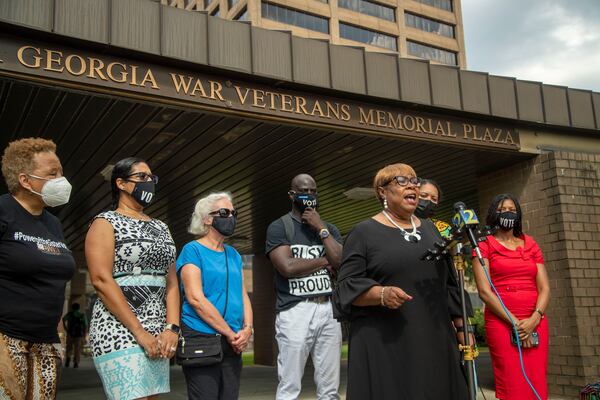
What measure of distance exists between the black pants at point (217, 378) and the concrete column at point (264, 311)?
11942mm

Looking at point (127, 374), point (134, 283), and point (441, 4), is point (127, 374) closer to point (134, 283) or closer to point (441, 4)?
point (134, 283)

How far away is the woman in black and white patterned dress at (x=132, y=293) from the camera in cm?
321

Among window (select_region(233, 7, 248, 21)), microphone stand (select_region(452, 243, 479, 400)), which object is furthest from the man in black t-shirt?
window (select_region(233, 7, 248, 21))

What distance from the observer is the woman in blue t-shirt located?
3660mm

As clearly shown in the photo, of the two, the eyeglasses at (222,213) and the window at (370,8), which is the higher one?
the window at (370,8)

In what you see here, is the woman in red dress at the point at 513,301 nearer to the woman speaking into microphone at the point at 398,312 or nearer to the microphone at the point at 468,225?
the woman speaking into microphone at the point at 398,312

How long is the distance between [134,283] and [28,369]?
722mm

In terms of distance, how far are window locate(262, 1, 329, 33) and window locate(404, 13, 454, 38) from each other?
386 inches

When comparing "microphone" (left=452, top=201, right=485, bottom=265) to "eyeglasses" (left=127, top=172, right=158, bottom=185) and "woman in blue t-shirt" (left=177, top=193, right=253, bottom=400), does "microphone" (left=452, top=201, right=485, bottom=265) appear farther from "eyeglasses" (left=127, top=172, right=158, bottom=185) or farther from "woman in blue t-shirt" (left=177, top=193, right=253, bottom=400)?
"eyeglasses" (left=127, top=172, right=158, bottom=185)

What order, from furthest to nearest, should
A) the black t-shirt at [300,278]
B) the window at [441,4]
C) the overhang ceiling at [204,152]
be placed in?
the window at [441,4], the overhang ceiling at [204,152], the black t-shirt at [300,278]

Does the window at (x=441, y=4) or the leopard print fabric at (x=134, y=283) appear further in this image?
the window at (x=441, y=4)

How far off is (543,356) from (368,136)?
3786 mm

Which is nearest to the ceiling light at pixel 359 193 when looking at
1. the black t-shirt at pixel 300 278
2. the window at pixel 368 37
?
the black t-shirt at pixel 300 278

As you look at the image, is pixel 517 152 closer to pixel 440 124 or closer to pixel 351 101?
pixel 440 124
